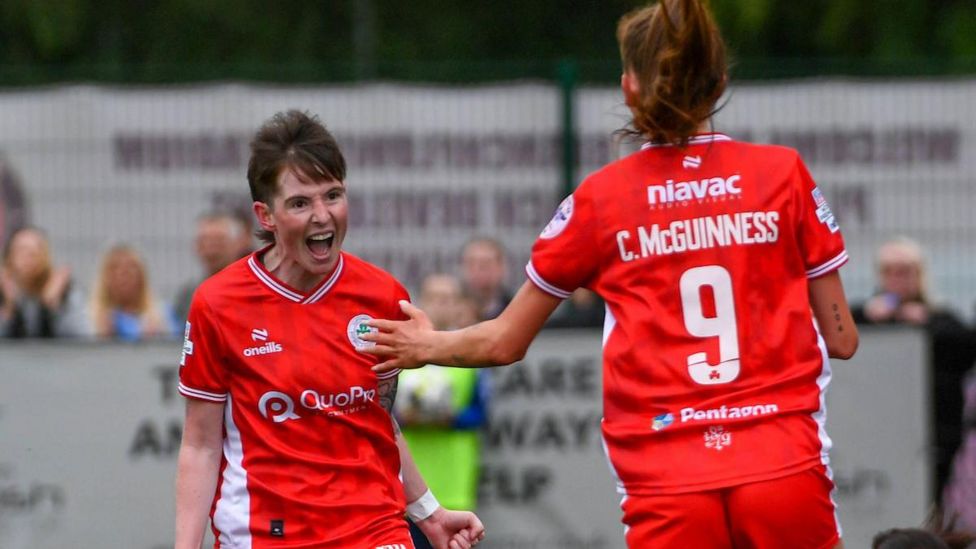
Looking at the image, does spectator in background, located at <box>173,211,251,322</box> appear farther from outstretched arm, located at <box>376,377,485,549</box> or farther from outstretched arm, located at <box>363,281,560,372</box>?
outstretched arm, located at <box>363,281,560,372</box>

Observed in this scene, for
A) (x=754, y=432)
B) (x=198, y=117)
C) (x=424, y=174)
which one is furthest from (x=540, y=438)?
(x=754, y=432)

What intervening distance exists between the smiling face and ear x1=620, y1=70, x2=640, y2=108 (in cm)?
89

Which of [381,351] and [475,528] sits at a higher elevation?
[381,351]

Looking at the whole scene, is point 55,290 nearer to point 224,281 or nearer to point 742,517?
point 224,281

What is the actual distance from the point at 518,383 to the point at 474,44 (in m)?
8.01

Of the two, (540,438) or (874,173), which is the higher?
(874,173)

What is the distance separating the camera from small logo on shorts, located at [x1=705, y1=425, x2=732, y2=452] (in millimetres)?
4051

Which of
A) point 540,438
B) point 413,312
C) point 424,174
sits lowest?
point 540,438

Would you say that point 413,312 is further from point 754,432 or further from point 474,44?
point 474,44

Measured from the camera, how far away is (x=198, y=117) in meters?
11.3

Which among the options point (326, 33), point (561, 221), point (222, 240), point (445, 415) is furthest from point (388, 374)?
point (326, 33)

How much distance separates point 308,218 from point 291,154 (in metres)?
0.20

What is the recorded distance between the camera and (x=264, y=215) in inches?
182

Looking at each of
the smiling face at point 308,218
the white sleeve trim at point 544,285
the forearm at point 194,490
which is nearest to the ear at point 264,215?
the smiling face at point 308,218
